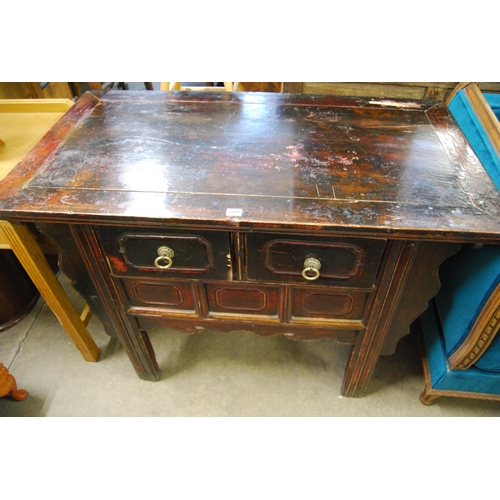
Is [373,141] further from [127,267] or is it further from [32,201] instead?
[32,201]

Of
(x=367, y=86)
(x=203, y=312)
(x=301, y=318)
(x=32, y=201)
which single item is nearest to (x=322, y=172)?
(x=301, y=318)

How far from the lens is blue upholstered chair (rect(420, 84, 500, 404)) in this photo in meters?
1.02

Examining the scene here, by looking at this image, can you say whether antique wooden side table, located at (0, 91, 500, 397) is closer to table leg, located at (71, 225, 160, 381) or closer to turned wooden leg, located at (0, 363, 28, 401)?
table leg, located at (71, 225, 160, 381)

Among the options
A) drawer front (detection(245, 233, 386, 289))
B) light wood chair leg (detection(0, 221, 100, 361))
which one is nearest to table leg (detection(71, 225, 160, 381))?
light wood chair leg (detection(0, 221, 100, 361))

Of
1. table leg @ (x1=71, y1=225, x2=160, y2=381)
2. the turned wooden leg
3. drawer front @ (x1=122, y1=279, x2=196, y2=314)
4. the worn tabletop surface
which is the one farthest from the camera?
the turned wooden leg

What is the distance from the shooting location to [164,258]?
0.93 meters

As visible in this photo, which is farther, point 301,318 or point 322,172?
point 301,318

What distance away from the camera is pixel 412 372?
153 cm

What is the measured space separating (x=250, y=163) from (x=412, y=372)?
117 cm

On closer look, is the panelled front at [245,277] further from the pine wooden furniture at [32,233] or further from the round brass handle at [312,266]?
the pine wooden furniture at [32,233]

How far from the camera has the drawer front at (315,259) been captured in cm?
88

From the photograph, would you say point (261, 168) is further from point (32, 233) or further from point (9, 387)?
point (9, 387)

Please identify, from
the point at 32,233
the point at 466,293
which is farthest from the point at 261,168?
the point at 32,233

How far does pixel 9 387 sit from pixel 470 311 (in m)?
1.64
